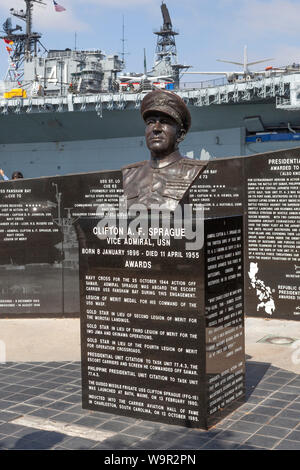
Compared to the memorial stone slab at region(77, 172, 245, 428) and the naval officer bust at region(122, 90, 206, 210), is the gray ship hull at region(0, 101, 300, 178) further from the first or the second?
the memorial stone slab at region(77, 172, 245, 428)

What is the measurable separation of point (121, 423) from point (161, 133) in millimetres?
2974

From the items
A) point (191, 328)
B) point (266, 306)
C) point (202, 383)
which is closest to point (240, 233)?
point (191, 328)

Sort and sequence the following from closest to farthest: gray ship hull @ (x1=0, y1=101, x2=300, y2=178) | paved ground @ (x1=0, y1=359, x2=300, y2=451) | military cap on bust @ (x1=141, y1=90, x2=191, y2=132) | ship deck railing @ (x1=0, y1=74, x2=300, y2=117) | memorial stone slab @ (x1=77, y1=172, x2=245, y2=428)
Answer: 1. paved ground @ (x1=0, y1=359, x2=300, y2=451)
2. memorial stone slab @ (x1=77, y1=172, x2=245, y2=428)
3. military cap on bust @ (x1=141, y1=90, x2=191, y2=132)
4. ship deck railing @ (x1=0, y1=74, x2=300, y2=117)
5. gray ship hull @ (x1=0, y1=101, x2=300, y2=178)

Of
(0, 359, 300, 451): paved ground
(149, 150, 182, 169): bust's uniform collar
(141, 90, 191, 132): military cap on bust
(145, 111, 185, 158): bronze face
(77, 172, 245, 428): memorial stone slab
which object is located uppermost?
(141, 90, 191, 132): military cap on bust

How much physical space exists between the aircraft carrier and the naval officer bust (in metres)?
25.9

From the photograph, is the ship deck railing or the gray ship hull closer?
the ship deck railing

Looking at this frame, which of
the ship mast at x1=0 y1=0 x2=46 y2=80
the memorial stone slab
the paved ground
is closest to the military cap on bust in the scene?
the memorial stone slab

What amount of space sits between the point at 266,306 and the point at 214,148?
2855 cm

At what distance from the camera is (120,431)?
4684mm

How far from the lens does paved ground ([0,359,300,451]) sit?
4.40 meters

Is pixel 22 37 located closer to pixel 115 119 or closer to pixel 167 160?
pixel 115 119

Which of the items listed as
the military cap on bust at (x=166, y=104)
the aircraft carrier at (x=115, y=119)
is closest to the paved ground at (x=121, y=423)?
the military cap on bust at (x=166, y=104)

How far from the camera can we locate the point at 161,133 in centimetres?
595

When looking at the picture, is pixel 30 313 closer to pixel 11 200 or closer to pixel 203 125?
pixel 11 200
